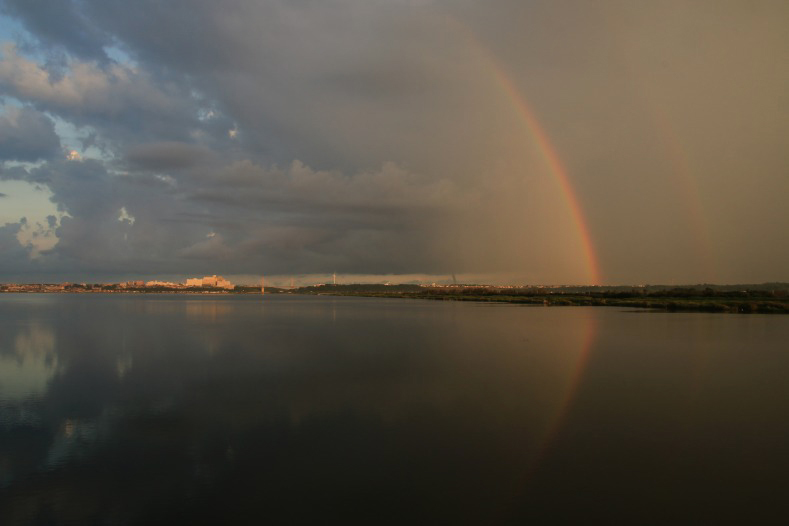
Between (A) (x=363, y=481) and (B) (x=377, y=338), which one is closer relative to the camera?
(A) (x=363, y=481)

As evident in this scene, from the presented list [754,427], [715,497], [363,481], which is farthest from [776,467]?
[363,481]

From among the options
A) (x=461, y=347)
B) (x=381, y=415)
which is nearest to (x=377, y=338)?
(x=461, y=347)

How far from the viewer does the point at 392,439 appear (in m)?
11.9

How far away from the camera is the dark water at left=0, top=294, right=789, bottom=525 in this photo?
27.6 ft

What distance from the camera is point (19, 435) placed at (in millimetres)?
12000

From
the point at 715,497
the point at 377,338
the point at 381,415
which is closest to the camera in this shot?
the point at 715,497

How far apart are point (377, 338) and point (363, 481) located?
2468cm

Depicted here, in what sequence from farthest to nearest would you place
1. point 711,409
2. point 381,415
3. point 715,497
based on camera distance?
point 711,409
point 381,415
point 715,497

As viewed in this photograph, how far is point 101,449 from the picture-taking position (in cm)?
1112

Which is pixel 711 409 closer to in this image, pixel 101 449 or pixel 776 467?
pixel 776 467

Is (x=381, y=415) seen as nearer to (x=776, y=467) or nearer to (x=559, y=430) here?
(x=559, y=430)

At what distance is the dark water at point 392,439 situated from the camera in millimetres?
8398

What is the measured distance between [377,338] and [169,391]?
17868 millimetres

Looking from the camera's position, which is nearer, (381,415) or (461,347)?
(381,415)
